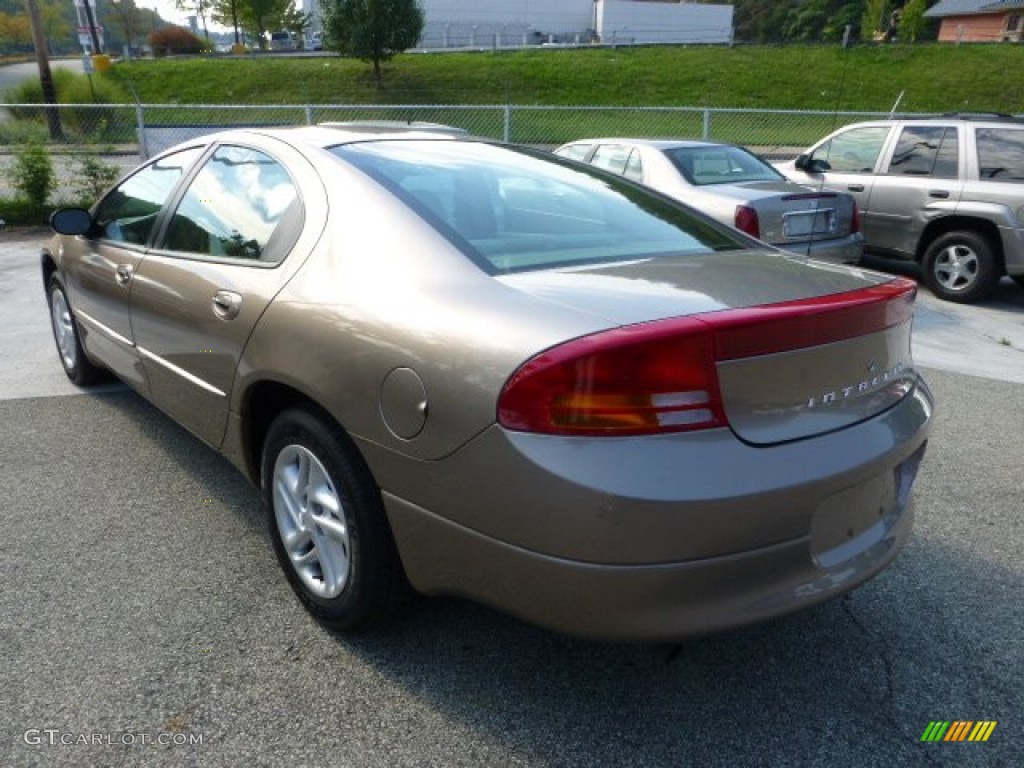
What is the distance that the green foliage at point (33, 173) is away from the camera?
11375 mm

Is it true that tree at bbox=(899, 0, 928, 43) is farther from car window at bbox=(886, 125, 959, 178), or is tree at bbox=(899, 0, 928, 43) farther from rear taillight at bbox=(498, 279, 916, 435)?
rear taillight at bbox=(498, 279, 916, 435)

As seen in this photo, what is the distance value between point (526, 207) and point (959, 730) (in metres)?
2.02

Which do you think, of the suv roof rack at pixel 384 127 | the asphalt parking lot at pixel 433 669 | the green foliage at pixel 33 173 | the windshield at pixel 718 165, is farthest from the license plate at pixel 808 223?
the green foliage at pixel 33 173

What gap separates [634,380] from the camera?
5.78ft

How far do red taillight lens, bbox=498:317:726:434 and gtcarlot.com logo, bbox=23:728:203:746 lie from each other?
4.11 feet

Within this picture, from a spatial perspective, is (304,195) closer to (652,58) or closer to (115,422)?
(115,422)

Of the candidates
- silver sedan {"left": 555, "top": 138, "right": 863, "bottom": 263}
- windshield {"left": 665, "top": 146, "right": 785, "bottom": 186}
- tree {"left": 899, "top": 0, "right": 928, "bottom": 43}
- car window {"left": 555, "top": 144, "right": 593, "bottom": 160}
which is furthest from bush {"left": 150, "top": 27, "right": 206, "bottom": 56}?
windshield {"left": 665, "top": 146, "right": 785, "bottom": 186}

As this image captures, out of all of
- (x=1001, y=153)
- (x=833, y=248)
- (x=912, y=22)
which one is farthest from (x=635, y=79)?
(x=912, y=22)

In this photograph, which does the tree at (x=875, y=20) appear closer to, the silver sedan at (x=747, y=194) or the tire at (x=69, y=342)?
the silver sedan at (x=747, y=194)

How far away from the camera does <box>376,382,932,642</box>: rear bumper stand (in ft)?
5.72

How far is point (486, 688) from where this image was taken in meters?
2.29

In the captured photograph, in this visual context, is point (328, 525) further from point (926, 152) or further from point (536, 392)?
point (926, 152)

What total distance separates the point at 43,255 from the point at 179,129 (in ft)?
36.3

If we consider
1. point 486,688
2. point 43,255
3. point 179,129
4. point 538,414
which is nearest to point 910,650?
point 486,688
